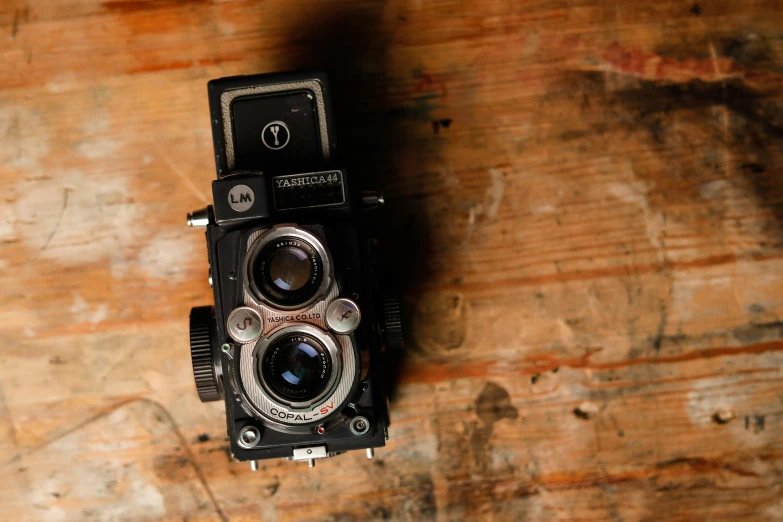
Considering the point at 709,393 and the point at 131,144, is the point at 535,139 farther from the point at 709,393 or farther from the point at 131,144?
the point at 131,144

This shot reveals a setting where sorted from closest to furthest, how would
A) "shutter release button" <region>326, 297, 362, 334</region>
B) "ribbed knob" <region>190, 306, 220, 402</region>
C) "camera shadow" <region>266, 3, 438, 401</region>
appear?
"shutter release button" <region>326, 297, 362, 334</region>
"ribbed knob" <region>190, 306, 220, 402</region>
"camera shadow" <region>266, 3, 438, 401</region>

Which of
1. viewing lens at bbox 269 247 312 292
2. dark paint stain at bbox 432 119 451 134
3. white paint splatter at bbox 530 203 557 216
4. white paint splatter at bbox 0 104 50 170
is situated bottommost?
viewing lens at bbox 269 247 312 292

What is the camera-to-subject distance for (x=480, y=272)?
3.91 ft

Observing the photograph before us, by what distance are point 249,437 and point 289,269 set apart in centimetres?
28

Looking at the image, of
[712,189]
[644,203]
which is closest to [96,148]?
[644,203]

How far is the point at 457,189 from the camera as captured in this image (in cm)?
120

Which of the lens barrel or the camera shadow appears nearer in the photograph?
the lens barrel

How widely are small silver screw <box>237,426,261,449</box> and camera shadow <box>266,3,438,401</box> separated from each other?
307 millimetres

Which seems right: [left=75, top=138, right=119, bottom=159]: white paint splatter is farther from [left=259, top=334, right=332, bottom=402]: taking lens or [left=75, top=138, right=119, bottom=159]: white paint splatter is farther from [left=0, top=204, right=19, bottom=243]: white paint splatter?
[left=259, top=334, right=332, bottom=402]: taking lens

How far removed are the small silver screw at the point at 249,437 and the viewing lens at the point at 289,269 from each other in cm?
24

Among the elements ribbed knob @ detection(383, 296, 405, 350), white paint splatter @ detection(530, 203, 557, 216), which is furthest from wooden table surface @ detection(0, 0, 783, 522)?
ribbed knob @ detection(383, 296, 405, 350)

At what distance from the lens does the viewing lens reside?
931 mm

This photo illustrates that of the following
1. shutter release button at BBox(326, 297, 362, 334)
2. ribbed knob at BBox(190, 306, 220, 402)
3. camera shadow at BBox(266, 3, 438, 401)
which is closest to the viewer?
shutter release button at BBox(326, 297, 362, 334)

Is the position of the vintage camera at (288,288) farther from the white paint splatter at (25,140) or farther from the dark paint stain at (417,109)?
the white paint splatter at (25,140)
